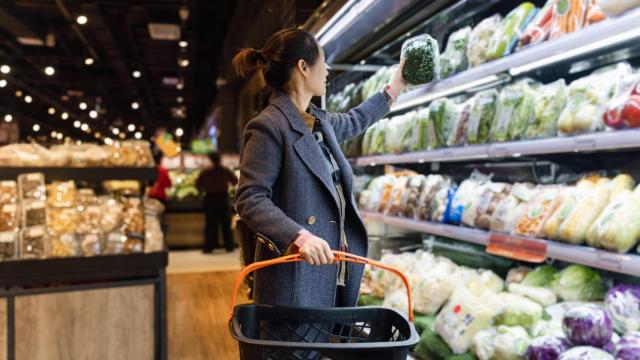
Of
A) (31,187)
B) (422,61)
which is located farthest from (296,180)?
(31,187)

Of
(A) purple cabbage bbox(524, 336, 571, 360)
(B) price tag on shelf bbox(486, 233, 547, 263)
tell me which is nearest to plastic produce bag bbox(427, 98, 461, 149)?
(B) price tag on shelf bbox(486, 233, 547, 263)

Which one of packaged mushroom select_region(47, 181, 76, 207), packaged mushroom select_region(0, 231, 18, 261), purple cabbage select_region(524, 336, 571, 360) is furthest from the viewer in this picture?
packaged mushroom select_region(47, 181, 76, 207)

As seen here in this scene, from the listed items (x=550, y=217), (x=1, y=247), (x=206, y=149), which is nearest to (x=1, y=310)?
(x=1, y=247)

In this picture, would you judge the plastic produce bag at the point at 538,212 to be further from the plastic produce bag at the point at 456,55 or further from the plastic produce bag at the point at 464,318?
the plastic produce bag at the point at 456,55

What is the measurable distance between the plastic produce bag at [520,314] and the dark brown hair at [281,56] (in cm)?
118

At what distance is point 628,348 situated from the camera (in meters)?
1.60

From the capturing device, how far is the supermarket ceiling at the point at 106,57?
32.5 feet

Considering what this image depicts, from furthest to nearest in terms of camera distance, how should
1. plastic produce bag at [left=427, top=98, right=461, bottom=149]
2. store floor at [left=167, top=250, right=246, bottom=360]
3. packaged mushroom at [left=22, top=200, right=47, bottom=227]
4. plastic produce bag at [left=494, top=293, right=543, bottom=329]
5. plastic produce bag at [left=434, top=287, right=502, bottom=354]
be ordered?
store floor at [left=167, top=250, right=246, bottom=360] < packaged mushroom at [left=22, top=200, right=47, bottom=227] < plastic produce bag at [left=427, top=98, right=461, bottom=149] < plastic produce bag at [left=434, top=287, right=502, bottom=354] < plastic produce bag at [left=494, top=293, right=543, bottom=329]

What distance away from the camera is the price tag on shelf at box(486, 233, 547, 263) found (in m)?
2.00

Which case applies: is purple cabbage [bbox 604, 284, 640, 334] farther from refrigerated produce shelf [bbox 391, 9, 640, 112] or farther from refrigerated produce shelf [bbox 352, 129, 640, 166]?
refrigerated produce shelf [bbox 391, 9, 640, 112]

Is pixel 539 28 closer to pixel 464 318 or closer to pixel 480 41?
pixel 480 41

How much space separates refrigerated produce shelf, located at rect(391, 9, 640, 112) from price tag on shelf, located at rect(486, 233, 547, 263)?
65 centimetres

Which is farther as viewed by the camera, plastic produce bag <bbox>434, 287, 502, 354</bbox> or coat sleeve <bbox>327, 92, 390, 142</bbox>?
plastic produce bag <bbox>434, 287, 502, 354</bbox>

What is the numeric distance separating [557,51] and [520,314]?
3.08ft
